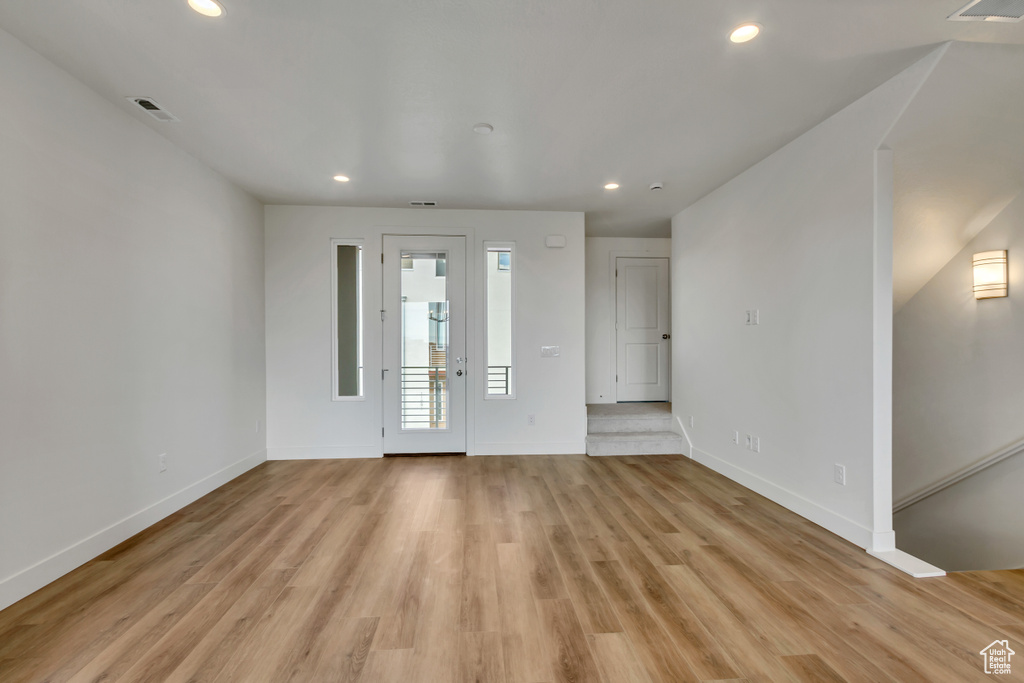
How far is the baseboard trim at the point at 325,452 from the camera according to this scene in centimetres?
473

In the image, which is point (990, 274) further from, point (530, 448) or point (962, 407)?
point (530, 448)

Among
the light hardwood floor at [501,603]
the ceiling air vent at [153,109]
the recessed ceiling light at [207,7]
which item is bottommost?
the light hardwood floor at [501,603]

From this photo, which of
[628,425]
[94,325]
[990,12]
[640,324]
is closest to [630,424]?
[628,425]

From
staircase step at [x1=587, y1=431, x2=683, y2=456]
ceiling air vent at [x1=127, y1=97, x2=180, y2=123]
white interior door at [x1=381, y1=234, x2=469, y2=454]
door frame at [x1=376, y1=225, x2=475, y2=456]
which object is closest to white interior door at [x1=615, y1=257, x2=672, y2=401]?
staircase step at [x1=587, y1=431, x2=683, y2=456]

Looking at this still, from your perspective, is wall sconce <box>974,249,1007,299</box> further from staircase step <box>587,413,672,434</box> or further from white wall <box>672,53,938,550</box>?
staircase step <box>587,413,672,434</box>

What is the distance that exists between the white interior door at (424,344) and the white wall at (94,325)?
1.57m

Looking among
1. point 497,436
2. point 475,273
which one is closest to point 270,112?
point 475,273

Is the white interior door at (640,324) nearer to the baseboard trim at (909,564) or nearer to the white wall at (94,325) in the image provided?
the baseboard trim at (909,564)

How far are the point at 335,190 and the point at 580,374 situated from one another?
3151 mm

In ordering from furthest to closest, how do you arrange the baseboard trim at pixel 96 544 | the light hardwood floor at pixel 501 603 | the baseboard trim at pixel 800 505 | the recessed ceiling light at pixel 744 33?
the baseboard trim at pixel 800 505 → the baseboard trim at pixel 96 544 → the recessed ceiling light at pixel 744 33 → the light hardwood floor at pixel 501 603

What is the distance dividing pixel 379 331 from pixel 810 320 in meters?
3.92

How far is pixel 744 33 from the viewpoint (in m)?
2.02

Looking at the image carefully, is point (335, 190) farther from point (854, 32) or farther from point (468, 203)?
point (854, 32)

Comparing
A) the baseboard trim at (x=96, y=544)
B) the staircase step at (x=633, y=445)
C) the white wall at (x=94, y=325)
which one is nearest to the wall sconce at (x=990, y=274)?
the staircase step at (x=633, y=445)
